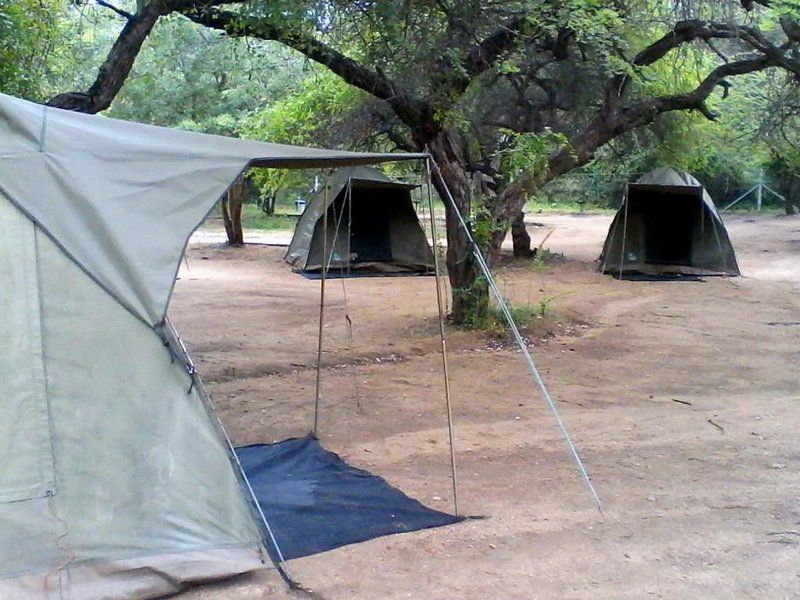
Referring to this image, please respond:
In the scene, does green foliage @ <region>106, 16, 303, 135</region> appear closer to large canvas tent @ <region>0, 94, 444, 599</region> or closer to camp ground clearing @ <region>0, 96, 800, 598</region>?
camp ground clearing @ <region>0, 96, 800, 598</region>

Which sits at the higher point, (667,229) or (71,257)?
(71,257)

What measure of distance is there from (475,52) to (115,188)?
580 centimetres

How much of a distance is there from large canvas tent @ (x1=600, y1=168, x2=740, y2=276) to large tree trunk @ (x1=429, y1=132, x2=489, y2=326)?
20.5 ft

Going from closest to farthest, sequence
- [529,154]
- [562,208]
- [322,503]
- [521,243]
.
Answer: [322,503] → [529,154] → [521,243] → [562,208]

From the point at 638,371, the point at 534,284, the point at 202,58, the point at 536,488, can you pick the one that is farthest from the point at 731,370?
the point at 202,58

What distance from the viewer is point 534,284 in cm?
1477

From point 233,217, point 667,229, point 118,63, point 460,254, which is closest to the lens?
point 118,63

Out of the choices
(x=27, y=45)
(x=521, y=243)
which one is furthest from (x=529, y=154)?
(x=521, y=243)

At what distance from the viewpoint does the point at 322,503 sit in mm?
5156

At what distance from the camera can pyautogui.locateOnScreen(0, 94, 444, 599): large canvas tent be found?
381 centimetres

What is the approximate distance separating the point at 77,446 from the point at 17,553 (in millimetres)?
458

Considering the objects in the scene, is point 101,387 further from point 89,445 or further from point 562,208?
point 562,208

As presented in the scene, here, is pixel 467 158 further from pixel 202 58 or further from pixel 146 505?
pixel 146 505

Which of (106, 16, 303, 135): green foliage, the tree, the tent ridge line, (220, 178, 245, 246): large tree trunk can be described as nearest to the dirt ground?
the tent ridge line
